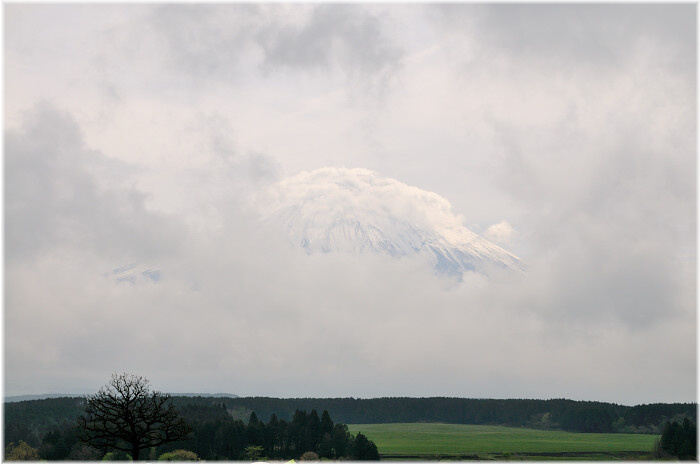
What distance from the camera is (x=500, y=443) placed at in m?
114

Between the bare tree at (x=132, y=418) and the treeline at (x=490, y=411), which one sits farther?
the treeline at (x=490, y=411)

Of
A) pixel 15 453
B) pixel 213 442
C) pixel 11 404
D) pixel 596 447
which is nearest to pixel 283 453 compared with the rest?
pixel 213 442

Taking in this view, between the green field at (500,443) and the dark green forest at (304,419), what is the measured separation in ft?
20.4

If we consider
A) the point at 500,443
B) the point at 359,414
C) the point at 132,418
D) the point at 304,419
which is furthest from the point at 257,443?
the point at 359,414

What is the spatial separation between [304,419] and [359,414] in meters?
75.2

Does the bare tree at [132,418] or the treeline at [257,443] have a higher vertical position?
the bare tree at [132,418]

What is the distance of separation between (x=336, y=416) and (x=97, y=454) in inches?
3441

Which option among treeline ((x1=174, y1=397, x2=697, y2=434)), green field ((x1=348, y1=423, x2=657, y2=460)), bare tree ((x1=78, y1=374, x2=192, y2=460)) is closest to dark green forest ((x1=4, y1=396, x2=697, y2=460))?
treeline ((x1=174, y1=397, x2=697, y2=434))

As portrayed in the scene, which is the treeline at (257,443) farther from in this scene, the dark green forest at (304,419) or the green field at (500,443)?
the green field at (500,443)

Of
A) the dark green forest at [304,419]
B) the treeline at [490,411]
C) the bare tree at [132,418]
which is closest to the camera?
the bare tree at [132,418]

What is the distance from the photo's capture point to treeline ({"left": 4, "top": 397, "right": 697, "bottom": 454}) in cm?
9262

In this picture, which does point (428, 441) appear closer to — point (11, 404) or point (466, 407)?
point (466, 407)

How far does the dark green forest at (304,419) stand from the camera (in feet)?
293

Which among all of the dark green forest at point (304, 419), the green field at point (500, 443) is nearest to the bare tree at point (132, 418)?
the dark green forest at point (304, 419)
